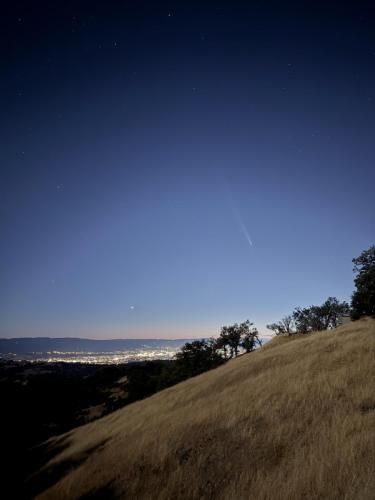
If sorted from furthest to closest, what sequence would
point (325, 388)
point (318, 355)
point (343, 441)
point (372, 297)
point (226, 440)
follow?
point (372, 297)
point (318, 355)
point (325, 388)
point (226, 440)
point (343, 441)

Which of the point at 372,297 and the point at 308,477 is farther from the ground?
the point at 372,297

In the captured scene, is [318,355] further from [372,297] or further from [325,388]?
[372,297]

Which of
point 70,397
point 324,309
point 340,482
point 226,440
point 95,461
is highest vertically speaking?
point 324,309

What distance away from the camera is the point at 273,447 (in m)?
7.10

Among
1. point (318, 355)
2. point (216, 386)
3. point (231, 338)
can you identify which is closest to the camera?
point (318, 355)

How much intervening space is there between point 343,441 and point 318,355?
1251 cm

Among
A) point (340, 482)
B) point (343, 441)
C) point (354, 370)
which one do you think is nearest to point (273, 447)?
point (343, 441)

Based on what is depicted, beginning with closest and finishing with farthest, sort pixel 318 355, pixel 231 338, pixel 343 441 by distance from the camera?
pixel 343 441 < pixel 318 355 < pixel 231 338

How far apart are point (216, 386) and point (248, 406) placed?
9.35 meters

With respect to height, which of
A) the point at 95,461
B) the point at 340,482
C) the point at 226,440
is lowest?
the point at 95,461

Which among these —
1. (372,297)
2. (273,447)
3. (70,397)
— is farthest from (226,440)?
(70,397)

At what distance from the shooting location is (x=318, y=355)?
17.6 metres

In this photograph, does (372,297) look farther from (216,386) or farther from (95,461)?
(95,461)

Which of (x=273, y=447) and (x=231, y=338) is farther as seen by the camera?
(x=231, y=338)
